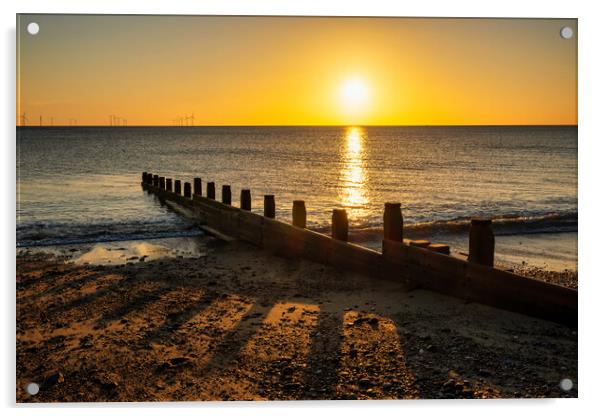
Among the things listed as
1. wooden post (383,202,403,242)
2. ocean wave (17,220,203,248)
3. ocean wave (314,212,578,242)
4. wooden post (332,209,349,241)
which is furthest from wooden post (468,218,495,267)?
ocean wave (17,220,203,248)

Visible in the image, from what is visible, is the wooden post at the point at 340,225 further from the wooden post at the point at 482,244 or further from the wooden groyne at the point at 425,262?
the wooden post at the point at 482,244

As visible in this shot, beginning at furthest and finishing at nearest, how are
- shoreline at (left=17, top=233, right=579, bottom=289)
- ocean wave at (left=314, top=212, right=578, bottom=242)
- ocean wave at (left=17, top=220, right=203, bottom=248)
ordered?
ocean wave at (left=314, top=212, right=578, bottom=242)
ocean wave at (left=17, top=220, right=203, bottom=248)
shoreline at (left=17, top=233, right=579, bottom=289)

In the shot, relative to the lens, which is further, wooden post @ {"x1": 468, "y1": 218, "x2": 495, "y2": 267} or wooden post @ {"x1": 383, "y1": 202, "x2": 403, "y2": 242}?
wooden post @ {"x1": 383, "y1": 202, "x2": 403, "y2": 242}

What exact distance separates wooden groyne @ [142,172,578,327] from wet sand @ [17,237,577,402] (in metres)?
0.13

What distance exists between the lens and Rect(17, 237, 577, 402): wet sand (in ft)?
14.9

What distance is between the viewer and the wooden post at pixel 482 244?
18.4 ft

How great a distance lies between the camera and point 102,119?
820 centimetres

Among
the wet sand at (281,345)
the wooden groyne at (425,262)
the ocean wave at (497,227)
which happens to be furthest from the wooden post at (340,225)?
the ocean wave at (497,227)

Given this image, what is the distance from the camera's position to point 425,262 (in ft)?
20.0

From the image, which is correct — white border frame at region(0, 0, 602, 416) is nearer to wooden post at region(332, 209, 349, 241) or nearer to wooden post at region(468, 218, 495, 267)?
wooden post at region(468, 218, 495, 267)

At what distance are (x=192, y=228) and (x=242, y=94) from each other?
18.0 ft
